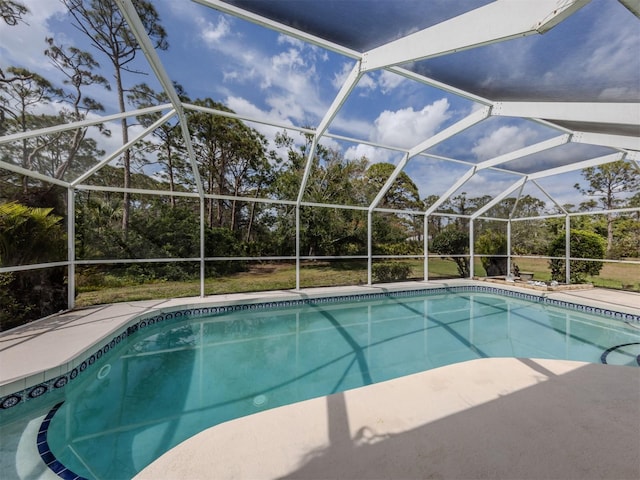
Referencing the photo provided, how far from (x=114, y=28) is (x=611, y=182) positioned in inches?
736

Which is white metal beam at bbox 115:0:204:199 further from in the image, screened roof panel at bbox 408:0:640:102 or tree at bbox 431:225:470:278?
tree at bbox 431:225:470:278

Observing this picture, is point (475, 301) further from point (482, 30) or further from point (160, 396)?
point (160, 396)

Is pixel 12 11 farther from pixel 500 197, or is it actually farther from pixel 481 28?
pixel 500 197

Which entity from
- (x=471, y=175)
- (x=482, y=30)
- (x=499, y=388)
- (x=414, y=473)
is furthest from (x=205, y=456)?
(x=471, y=175)

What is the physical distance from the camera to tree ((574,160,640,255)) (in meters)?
11.5

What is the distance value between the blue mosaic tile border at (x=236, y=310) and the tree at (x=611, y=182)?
7.48 metres

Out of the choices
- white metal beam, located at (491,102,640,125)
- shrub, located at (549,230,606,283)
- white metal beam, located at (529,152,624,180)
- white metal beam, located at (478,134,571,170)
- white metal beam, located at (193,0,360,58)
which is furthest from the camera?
shrub, located at (549,230,606,283)

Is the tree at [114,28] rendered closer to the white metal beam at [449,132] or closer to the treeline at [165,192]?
the treeline at [165,192]

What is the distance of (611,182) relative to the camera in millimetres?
12078

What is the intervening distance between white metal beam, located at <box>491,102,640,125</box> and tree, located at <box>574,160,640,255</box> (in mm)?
10600

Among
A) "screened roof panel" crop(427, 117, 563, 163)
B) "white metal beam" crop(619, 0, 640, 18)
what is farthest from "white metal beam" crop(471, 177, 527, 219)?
"white metal beam" crop(619, 0, 640, 18)

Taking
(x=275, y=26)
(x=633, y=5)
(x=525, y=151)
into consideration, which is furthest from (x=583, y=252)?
(x=275, y=26)

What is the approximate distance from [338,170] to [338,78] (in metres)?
6.90

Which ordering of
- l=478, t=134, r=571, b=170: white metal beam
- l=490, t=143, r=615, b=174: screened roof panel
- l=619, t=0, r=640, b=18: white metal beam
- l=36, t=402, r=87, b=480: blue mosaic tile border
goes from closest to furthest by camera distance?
l=619, t=0, r=640, b=18: white metal beam → l=36, t=402, r=87, b=480: blue mosaic tile border → l=478, t=134, r=571, b=170: white metal beam → l=490, t=143, r=615, b=174: screened roof panel
